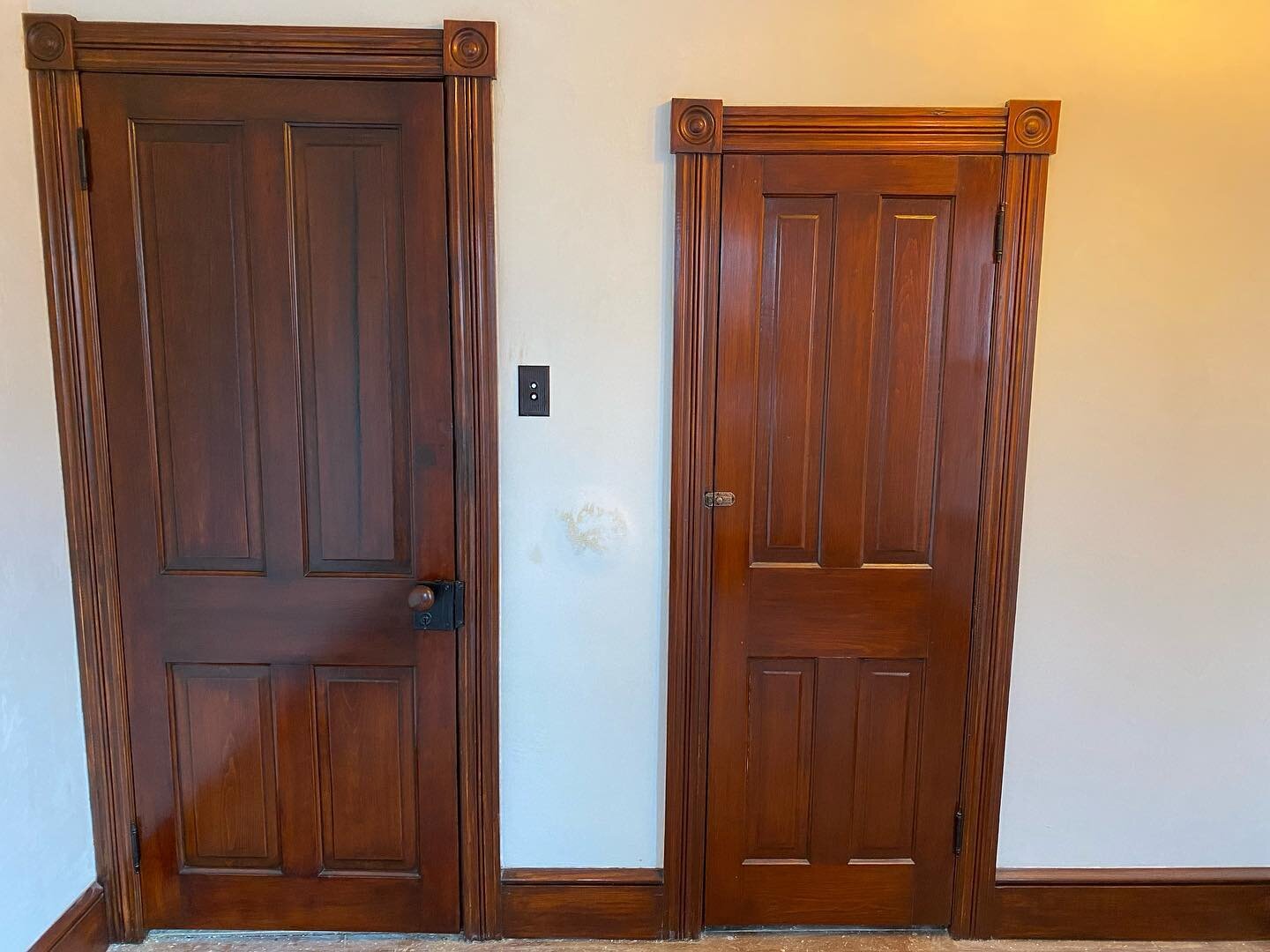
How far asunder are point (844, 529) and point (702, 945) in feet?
3.47

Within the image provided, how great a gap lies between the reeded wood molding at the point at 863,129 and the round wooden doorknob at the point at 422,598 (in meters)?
1.07

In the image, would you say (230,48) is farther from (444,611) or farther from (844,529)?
(844,529)

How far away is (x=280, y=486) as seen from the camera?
1679mm

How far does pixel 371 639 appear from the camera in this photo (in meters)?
1.73

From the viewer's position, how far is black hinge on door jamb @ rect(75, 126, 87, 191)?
1548mm

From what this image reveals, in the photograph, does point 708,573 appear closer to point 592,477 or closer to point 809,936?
point 592,477

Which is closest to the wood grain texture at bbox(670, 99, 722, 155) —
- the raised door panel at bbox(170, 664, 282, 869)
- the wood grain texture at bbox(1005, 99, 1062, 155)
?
the wood grain texture at bbox(1005, 99, 1062, 155)

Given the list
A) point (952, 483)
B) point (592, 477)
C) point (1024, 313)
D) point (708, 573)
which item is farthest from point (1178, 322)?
point (592, 477)

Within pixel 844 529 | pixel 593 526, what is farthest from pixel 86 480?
pixel 844 529

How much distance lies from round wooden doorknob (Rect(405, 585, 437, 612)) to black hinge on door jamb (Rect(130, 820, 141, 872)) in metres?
0.87

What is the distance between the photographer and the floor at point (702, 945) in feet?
5.91

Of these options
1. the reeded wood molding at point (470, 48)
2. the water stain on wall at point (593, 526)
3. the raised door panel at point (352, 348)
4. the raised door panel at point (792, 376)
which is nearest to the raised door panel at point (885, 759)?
the raised door panel at point (792, 376)

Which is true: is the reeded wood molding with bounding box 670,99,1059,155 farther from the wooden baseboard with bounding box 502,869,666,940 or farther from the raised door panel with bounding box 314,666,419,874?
the wooden baseboard with bounding box 502,869,666,940

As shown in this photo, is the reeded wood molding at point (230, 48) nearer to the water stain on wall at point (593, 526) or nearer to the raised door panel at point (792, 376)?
the raised door panel at point (792, 376)
